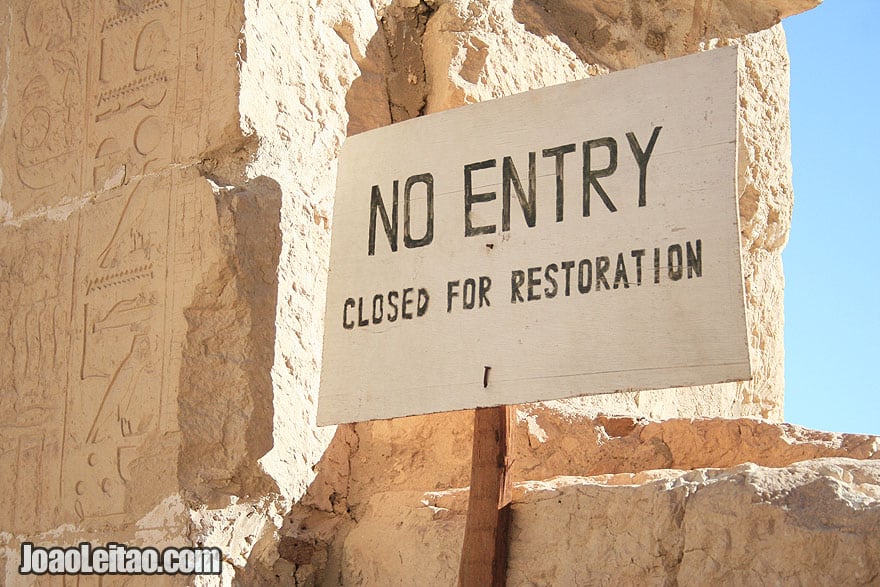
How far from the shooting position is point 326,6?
12.8ft

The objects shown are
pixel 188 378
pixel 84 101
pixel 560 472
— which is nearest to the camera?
pixel 188 378

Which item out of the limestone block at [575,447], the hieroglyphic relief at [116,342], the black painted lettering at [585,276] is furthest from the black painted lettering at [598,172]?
the hieroglyphic relief at [116,342]

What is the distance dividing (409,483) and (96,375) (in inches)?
37.5

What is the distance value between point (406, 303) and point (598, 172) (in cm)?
55

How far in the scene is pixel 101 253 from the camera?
3.70 meters

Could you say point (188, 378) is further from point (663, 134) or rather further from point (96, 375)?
point (663, 134)

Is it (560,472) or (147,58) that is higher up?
(147,58)

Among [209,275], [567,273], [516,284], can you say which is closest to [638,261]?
[567,273]

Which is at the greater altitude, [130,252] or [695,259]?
[130,252]

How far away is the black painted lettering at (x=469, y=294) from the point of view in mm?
2938

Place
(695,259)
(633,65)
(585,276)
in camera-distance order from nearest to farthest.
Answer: (695,259) → (585,276) → (633,65)

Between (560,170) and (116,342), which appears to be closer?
(560,170)

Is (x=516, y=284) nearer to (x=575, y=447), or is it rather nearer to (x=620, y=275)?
(x=620, y=275)

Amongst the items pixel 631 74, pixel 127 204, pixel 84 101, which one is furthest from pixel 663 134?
pixel 84 101
